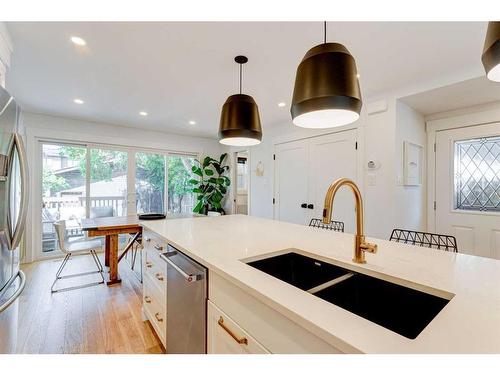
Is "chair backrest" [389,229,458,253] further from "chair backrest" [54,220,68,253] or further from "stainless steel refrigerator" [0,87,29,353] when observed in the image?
"chair backrest" [54,220,68,253]

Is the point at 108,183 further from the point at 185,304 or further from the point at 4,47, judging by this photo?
the point at 185,304

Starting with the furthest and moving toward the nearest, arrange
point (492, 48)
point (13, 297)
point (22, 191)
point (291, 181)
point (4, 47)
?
point (291, 181) < point (4, 47) < point (22, 191) < point (13, 297) < point (492, 48)

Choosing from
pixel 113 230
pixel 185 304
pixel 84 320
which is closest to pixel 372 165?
pixel 185 304

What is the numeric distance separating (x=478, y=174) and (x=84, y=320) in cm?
459

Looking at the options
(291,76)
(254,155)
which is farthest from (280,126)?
(291,76)

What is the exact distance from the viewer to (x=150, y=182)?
5.01 meters

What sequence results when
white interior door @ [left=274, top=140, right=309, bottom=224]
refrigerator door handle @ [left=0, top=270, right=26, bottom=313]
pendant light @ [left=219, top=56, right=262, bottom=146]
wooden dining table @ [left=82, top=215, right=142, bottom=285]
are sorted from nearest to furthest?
1. refrigerator door handle @ [left=0, top=270, right=26, bottom=313]
2. pendant light @ [left=219, top=56, right=262, bottom=146]
3. wooden dining table @ [left=82, top=215, right=142, bottom=285]
4. white interior door @ [left=274, top=140, right=309, bottom=224]

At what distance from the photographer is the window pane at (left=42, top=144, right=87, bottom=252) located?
4.00m

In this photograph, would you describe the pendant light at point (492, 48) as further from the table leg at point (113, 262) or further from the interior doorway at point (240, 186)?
the interior doorway at point (240, 186)

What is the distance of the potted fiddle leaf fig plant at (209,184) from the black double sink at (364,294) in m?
4.20

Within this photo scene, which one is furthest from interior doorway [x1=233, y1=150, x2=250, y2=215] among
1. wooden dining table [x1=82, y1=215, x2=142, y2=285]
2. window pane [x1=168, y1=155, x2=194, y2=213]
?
wooden dining table [x1=82, y1=215, x2=142, y2=285]

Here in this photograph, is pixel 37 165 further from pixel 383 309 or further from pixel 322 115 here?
pixel 383 309

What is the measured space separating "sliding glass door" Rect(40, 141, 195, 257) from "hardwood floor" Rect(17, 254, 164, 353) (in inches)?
51.2
